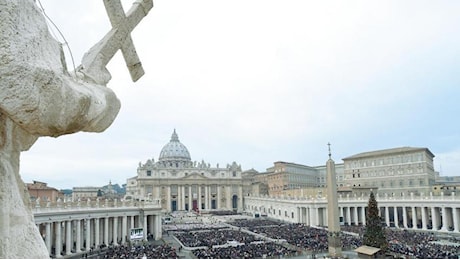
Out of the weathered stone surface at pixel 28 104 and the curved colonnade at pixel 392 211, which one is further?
the curved colonnade at pixel 392 211

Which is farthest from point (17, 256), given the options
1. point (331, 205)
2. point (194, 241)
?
point (194, 241)

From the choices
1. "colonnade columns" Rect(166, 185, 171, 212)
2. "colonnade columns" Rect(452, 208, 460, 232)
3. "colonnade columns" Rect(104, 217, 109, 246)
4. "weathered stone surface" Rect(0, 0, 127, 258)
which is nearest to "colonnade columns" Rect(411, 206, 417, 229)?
"colonnade columns" Rect(452, 208, 460, 232)

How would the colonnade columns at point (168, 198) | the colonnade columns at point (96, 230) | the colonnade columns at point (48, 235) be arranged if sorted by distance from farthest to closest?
the colonnade columns at point (168, 198)
the colonnade columns at point (96, 230)
the colonnade columns at point (48, 235)

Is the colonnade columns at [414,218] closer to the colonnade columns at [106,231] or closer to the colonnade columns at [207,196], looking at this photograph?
the colonnade columns at [106,231]

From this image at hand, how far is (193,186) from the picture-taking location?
97.8m

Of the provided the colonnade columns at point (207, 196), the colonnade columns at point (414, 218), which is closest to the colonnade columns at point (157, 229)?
the colonnade columns at point (414, 218)

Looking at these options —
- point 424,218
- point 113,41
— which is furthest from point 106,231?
point 424,218

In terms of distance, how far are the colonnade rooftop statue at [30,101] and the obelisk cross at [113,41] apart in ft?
0.07

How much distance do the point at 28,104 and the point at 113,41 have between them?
2029 millimetres

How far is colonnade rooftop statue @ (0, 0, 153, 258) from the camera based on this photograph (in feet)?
9.08

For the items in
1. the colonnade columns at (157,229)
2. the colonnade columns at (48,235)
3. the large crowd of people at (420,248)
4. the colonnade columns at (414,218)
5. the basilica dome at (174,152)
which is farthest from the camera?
the basilica dome at (174,152)

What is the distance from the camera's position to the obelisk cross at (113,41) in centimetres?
438

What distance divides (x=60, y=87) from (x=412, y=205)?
180 feet

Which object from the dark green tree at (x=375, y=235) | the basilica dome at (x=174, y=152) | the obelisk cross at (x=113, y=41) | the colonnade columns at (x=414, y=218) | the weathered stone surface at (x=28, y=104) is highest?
the basilica dome at (x=174, y=152)
